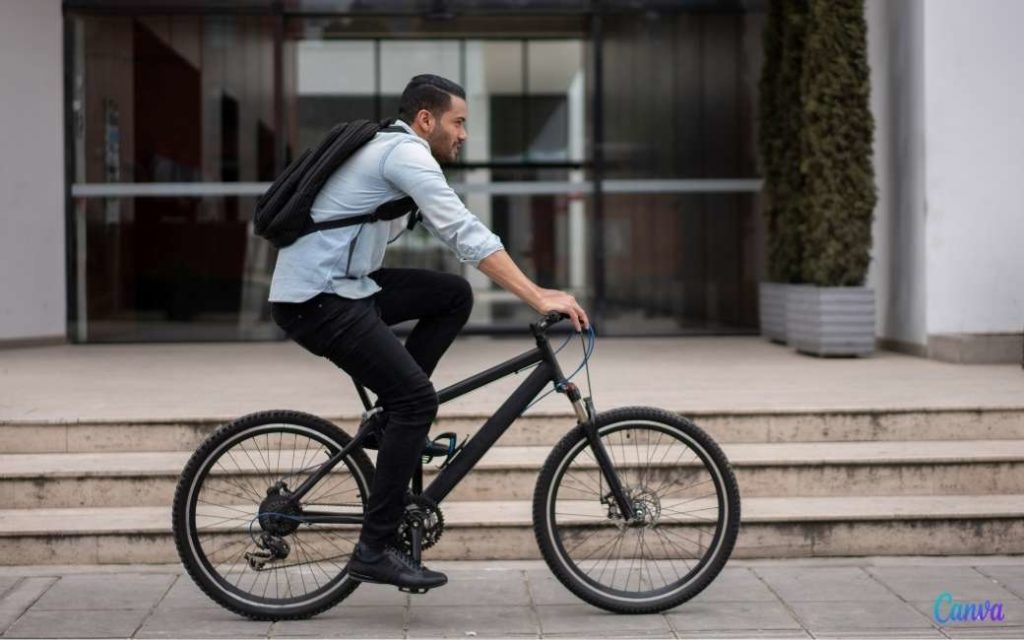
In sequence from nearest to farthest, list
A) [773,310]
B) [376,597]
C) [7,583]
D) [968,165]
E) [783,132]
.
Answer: [376,597] → [7,583] → [968,165] → [783,132] → [773,310]

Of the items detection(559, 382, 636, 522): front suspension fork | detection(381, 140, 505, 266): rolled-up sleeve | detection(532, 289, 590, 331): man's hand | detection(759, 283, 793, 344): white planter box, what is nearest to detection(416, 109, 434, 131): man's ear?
detection(381, 140, 505, 266): rolled-up sleeve

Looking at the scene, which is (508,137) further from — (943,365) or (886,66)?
(943,365)

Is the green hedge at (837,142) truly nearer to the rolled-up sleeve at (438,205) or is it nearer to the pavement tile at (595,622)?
the pavement tile at (595,622)

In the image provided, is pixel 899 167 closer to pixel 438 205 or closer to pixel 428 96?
pixel 428 96

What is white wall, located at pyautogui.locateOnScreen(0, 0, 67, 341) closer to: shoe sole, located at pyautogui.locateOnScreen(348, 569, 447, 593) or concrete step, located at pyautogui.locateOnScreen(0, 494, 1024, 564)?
concrete step, located at pyautogui.locateOnScreen(0, 494, 1024, 564)

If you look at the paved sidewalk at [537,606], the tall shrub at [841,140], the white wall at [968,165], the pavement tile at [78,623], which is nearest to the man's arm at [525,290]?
the paved sidewalk at [537,606]

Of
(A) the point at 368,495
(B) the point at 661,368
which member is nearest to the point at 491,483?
(A) the point at 368,495

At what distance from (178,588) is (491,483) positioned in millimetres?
1497

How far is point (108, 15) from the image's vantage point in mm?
11672

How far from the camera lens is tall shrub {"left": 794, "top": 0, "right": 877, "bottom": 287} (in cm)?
993

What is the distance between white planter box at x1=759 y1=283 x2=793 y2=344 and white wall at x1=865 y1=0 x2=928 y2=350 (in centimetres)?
69

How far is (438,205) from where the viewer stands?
15.2 feet

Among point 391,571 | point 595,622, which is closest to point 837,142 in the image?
point 595,622

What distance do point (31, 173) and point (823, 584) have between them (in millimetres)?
8091
